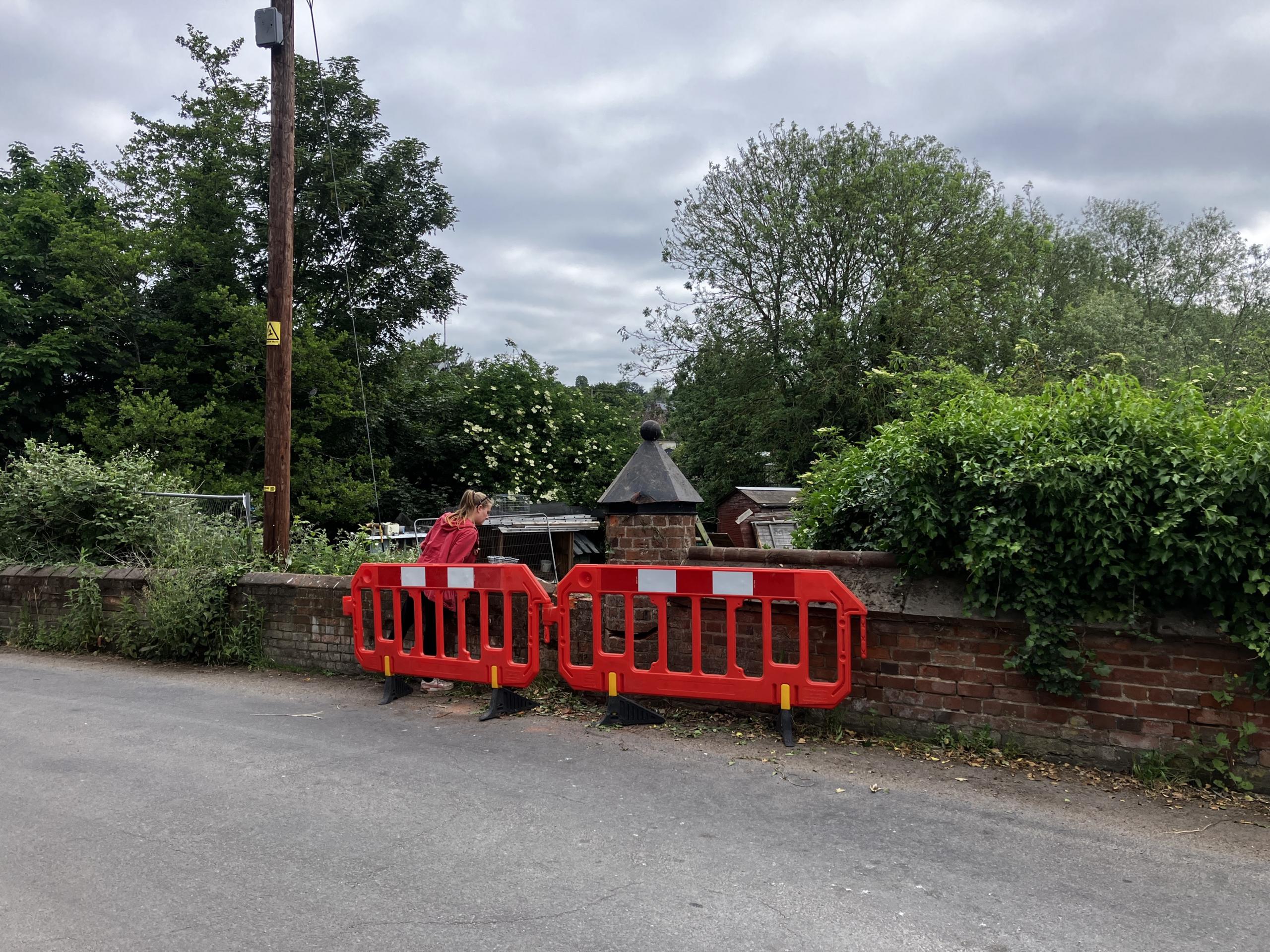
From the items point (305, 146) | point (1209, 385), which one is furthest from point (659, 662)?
point (305, 146)

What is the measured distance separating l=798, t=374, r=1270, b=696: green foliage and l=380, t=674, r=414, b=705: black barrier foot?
3.91 meters

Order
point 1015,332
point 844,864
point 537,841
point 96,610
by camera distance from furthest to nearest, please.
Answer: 1. point 1015,332
2. point 96,610
3. point 537,841
4. point 844,864

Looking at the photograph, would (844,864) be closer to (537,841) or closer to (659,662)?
(537,841)

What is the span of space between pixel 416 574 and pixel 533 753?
76.5 inches

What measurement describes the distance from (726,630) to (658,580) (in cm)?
60

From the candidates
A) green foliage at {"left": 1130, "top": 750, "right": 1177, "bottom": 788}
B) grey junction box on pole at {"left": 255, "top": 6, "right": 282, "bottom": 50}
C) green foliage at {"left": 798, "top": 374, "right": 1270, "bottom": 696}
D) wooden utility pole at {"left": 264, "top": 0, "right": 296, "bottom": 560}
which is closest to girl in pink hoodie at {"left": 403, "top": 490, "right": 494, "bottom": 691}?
wooden utility pole at {"left": 264, "top": 0, "right": 296, "bottom": 560}

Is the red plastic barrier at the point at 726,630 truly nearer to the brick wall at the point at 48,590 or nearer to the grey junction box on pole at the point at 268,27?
the brick wall at the point at 48,590

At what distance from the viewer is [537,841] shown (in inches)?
153

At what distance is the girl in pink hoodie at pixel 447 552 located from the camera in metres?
6.74

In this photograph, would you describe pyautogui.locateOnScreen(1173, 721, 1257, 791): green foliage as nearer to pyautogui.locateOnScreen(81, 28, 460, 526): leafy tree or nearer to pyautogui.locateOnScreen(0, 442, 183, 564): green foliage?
pyautogui.locateOnScreen(0, 442, 183, 564): green foliage

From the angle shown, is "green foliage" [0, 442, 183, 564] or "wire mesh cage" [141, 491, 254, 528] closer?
"green foliage" [0, 442, 183, 564]

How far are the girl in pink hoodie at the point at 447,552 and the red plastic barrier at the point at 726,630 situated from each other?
48.7 inches

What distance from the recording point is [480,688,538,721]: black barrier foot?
6027 millimetres

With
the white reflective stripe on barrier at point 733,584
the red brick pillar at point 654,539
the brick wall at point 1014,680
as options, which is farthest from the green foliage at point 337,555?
the brick wall at point 1014,680
